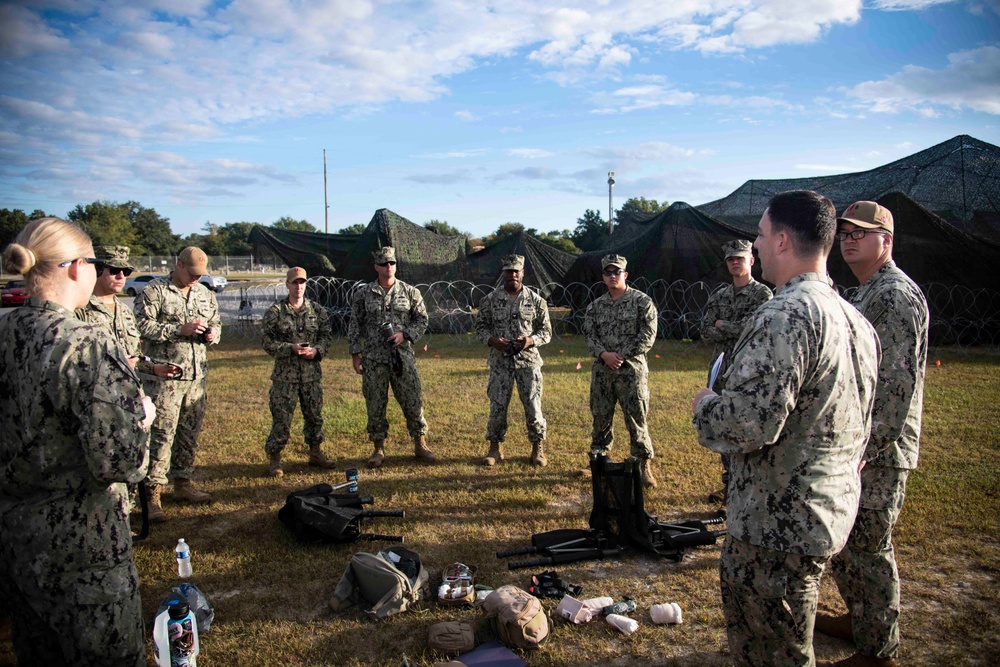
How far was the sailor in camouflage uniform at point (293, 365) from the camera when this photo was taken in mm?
6355

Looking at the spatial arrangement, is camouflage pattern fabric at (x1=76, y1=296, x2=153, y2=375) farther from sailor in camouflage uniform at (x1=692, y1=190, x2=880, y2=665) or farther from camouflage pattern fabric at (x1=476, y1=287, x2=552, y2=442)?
sailor in camouflage uniform at (x1=692, y1=190, x2=880, y2=665)


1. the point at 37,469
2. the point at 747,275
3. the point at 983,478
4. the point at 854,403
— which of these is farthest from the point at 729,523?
the point at 983,478

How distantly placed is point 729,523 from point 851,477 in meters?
0.53

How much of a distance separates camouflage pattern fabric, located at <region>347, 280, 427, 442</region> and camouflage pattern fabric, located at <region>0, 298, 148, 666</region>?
432cm

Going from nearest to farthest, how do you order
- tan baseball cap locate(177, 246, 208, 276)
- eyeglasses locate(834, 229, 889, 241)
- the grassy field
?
eyeglasses locate(834, 229, 889, 241) < the grassy field < tan baseball cap locate(177, 246, 208, 276)

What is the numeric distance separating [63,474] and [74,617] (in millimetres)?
585

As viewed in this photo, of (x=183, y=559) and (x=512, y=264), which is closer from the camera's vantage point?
(x=183, y=559)

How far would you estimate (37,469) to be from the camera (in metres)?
2.35

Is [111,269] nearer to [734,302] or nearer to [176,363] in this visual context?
[176,363]

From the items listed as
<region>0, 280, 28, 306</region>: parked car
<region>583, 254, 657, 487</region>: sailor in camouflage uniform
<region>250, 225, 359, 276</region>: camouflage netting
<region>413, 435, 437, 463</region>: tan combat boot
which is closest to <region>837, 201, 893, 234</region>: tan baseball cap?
<region>583, 254, 657, 487</region>: sailor in camouflage uniform

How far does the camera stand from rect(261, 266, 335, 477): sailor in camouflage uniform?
636 cm

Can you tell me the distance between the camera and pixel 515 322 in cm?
687

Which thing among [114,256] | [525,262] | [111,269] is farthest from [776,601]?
[525,262]

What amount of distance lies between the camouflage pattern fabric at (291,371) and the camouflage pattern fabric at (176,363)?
670mm
